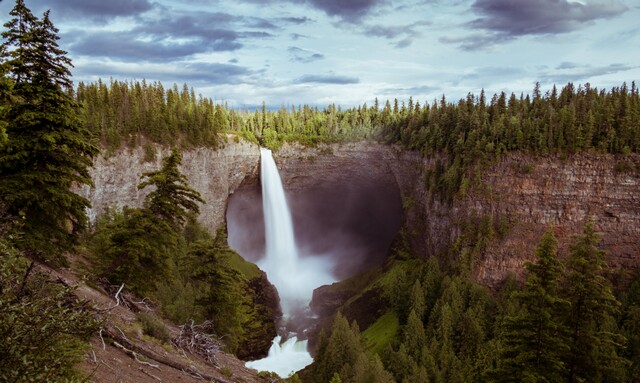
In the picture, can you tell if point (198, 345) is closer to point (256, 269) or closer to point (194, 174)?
point (256, 269)

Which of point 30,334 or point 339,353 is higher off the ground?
point 30,334

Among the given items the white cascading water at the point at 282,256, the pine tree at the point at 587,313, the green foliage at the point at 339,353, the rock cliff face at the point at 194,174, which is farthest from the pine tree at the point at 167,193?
the white cascading water at the point at 282,256

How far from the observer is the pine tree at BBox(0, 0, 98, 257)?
1833 centimetres

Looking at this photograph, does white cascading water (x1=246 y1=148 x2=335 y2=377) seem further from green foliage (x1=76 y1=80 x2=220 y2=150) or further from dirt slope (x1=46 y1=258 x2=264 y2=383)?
dirt slope (x1=46 y1=258 x2=264 y2=383)

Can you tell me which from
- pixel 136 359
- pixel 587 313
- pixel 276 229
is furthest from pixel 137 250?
pixel 276 229

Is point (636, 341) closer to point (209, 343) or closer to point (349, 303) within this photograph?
point (349, 303)

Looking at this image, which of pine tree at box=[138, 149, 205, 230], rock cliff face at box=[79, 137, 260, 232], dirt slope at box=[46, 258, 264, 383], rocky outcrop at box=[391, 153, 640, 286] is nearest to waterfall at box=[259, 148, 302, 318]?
rock cliff face at box=[79, 137, 260, 232]

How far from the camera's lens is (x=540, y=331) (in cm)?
2555

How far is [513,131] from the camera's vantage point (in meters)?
64.9

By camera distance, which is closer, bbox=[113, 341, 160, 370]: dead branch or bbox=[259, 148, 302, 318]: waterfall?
bbox=[113, 341, 160, 370]: dead branch

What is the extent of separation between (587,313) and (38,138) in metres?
28.1

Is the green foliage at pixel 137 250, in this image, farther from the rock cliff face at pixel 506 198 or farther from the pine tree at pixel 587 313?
the rock cliff face at pixel 506 198

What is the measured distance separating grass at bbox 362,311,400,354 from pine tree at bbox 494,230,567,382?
1437 inches

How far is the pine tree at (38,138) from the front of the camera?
18.3m
